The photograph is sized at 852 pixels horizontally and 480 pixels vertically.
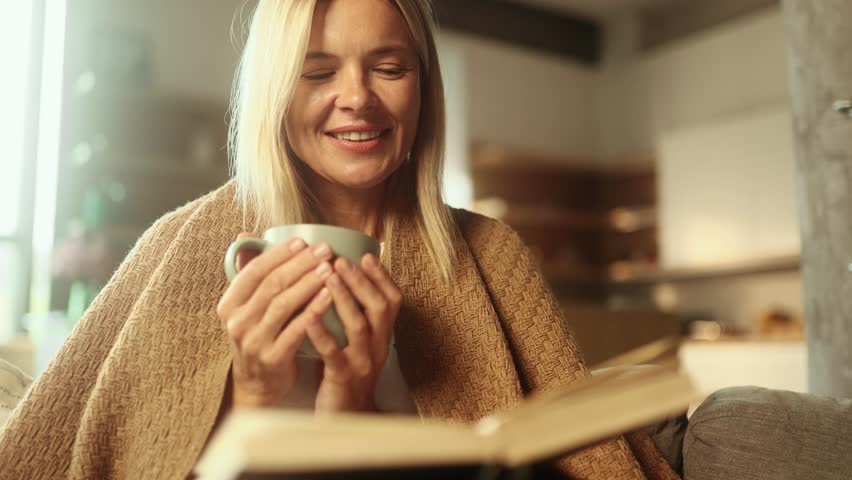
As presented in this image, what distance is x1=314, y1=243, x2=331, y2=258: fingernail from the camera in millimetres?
732

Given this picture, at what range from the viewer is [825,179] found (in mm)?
1473

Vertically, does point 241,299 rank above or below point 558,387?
above

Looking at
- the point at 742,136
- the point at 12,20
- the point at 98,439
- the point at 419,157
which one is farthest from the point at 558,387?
the point at 742,136

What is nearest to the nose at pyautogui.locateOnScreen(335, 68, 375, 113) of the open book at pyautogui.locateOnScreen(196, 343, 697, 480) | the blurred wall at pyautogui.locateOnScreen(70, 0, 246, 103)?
the open book at pyautogui.locateOnScreen(196, 343, 697, 480)

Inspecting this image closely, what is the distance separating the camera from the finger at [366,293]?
0.74m

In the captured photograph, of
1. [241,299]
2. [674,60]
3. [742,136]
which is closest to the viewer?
[241,299]

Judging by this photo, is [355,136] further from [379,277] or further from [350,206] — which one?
[379,277]

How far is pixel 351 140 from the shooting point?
1.00m

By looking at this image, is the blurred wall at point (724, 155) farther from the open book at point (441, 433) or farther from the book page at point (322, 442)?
the book page at point (322, 442)

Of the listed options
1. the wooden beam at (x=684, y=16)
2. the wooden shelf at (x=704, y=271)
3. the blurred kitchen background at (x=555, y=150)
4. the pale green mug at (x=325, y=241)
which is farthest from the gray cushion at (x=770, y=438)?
the wooden beam at (x=684, y=16)

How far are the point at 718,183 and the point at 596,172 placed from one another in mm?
1260

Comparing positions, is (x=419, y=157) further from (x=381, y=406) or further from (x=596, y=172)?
(x=596, y=172)

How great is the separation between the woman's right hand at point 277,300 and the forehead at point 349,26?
34cm

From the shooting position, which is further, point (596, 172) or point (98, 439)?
point (596, 172)
